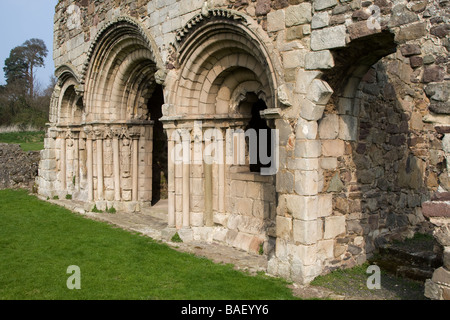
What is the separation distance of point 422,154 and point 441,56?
3925 mm

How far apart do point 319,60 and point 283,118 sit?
0.92m

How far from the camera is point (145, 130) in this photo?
1120 cm

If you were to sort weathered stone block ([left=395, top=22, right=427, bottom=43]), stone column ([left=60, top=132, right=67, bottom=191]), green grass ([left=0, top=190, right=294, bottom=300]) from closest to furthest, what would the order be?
weathered stone block ([left=395, top=22, right=427, bottom=43]), green grass ([left=0, top=190, right=294, bottom=300]), stone column ([left=60, top=132, right=67, bottom=191])

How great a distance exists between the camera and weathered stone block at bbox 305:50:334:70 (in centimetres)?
552

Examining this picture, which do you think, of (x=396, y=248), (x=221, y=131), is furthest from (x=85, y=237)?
(x=396, y=248)

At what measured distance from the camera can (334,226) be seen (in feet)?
20.1

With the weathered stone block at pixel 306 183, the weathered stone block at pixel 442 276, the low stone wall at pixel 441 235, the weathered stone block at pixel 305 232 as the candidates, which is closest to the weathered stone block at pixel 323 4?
the weathered stone block at pixel 306 183

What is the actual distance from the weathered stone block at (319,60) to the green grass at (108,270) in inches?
114

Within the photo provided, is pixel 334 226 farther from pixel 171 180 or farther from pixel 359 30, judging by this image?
pixel 171 180

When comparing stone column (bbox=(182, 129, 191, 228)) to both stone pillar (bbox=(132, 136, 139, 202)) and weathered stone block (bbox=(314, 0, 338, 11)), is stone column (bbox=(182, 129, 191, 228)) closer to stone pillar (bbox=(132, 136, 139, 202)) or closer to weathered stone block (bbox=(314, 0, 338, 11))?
stone pillar (bbox=(132, 136, 139, 202))

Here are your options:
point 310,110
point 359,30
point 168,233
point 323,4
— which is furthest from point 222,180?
point 359,30

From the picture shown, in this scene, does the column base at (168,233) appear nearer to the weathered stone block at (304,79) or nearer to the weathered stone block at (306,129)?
the weathered stone block at (306,129)

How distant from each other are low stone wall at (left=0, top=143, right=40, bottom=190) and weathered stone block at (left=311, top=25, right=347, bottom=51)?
42.0ft

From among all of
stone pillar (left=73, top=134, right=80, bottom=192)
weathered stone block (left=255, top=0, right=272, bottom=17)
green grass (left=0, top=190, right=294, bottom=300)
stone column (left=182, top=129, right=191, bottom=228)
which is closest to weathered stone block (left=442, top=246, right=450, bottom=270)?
green grass (left=0, top=190, right=294, bottom=300)
